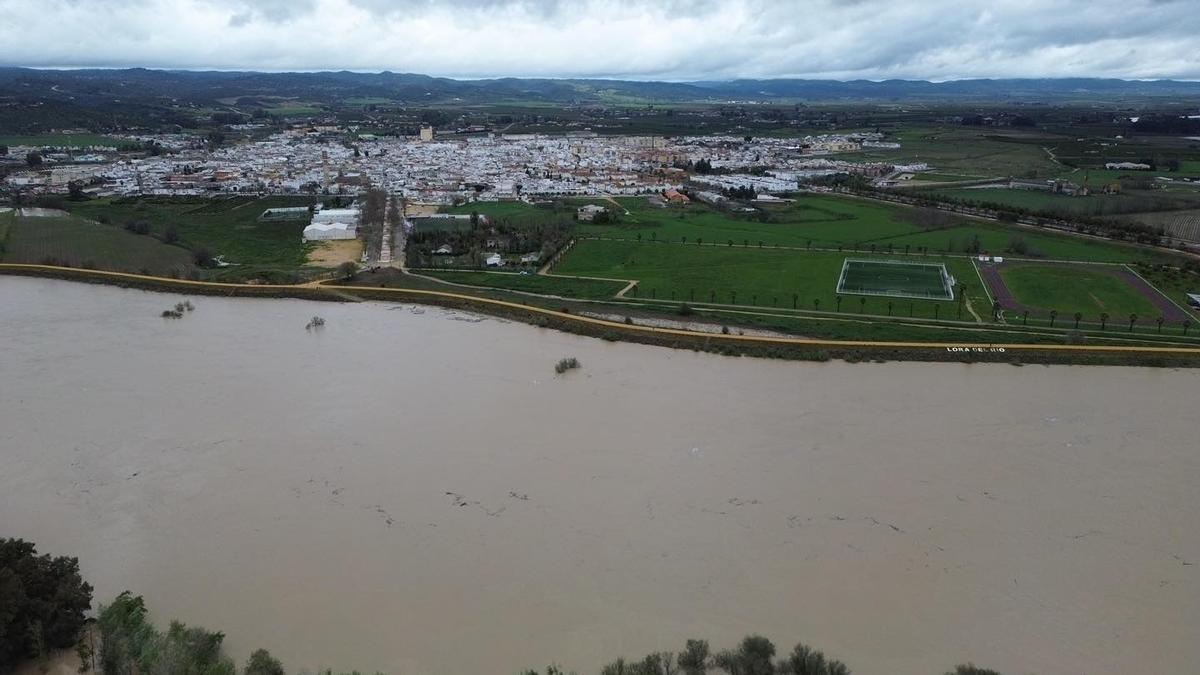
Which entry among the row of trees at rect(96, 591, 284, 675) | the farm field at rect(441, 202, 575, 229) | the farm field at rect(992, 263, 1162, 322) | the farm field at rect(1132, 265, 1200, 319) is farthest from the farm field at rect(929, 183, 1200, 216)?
the row of trees at rect(96, 591, 284, 675)

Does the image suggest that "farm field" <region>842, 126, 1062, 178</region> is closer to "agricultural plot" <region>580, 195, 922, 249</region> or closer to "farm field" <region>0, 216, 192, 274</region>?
"agricultural plot" <region>580, 195, 922, 249</region>

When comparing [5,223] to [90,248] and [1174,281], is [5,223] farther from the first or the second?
[1174,281]

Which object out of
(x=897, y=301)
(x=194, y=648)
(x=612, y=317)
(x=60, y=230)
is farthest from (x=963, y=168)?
(x=194, y=648)

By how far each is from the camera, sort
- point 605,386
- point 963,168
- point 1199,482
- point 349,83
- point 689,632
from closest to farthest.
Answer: point 689,632 < point 1199,482 < point 605,386 < point 963,168 < point 349,83

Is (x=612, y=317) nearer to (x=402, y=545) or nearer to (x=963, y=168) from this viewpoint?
(x=402, y=545)

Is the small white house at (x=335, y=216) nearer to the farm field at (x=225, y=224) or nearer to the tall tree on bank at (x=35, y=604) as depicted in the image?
the farm field at (x=225, y=224)

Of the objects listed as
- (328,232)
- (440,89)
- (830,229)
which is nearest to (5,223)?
(328,232)

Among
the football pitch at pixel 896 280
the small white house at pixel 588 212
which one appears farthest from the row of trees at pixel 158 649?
the small white house at pixel 588 212

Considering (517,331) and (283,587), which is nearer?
(283,587)
